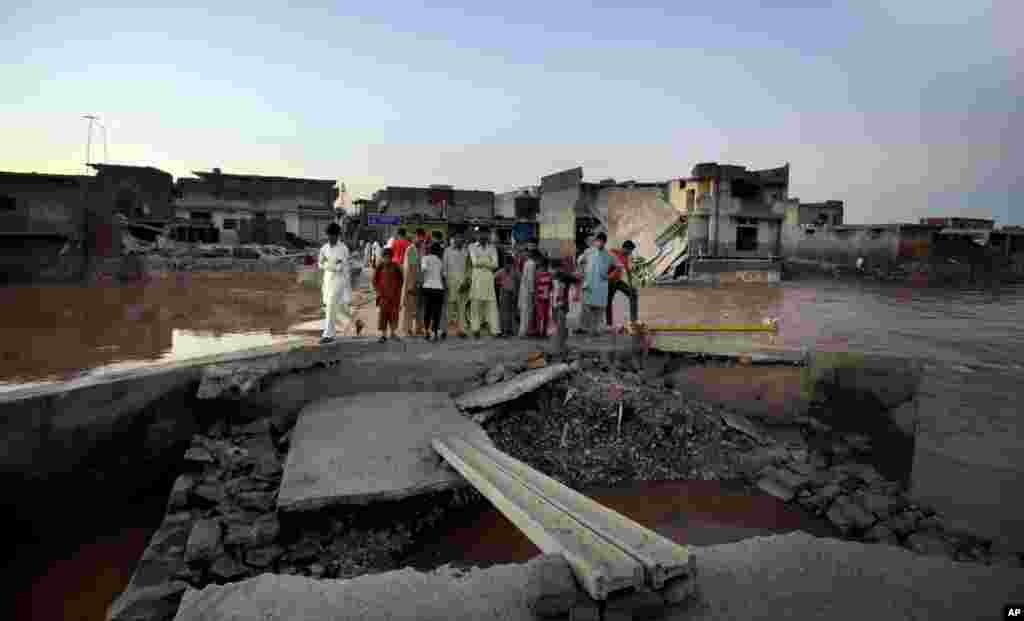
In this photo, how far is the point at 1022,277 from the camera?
3152cm

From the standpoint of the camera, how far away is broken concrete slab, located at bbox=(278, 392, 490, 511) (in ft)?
15.1

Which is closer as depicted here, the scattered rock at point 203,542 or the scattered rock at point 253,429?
the scattered rock at point 203,542

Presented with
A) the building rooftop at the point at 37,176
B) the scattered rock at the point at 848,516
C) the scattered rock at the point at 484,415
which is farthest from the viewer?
the building rooftop at the point at 37,176

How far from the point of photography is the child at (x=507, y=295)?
8289 mm

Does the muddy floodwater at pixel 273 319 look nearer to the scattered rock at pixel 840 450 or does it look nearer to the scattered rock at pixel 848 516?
the scattered rock at pixel 840 450

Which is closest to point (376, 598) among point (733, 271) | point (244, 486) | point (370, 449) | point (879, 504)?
point (370, 449)

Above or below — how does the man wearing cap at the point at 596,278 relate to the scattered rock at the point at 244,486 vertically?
above

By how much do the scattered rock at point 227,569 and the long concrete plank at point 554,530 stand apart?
68.4 inches

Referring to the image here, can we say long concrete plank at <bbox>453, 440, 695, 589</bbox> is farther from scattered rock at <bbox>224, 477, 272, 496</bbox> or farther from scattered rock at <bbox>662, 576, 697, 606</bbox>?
scattered rock at <bbox>224, 477, 272, 496</bbox>

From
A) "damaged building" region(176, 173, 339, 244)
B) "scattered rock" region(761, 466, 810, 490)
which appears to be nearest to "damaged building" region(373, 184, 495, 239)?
"damaged building" region(176, 173, 339, 244)

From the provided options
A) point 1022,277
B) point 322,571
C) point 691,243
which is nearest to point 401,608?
point 322,571

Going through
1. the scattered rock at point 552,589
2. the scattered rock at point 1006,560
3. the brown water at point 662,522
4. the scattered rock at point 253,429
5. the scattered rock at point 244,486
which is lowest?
the brown water at point 662,522

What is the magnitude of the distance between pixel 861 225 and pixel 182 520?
36375mm

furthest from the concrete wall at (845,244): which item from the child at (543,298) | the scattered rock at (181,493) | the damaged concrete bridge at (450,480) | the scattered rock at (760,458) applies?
the scattered rock at (181,493)
